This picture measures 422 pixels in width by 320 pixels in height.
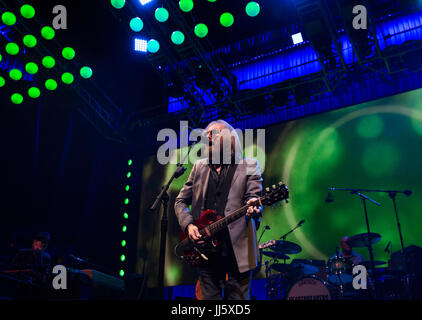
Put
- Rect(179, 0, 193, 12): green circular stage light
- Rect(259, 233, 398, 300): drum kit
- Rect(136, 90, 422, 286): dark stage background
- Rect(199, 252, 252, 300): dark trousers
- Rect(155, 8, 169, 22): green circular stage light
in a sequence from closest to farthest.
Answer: Rect(199, 252, 252, 300): dark trousers → Rect(179, 0, 193, 12): green circular stage light → Rect(259, 233, 398, 300): drum kit → Rect(155, 8, 169, 22): green circular stage light → Rect(136, 90, 422, 286): dark stage background

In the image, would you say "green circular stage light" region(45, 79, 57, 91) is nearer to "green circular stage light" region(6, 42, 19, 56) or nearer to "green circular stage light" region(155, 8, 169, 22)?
"green circular stage light" region(6, 42, 19, 56)

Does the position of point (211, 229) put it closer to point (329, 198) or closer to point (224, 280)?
point (224, 280)

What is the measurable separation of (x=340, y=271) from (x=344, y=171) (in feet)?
6.12

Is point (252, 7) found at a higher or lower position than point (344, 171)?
higher

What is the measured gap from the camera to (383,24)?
7.36m

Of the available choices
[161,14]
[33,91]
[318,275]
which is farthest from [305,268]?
[33,91]

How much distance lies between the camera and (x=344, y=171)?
6.89 m

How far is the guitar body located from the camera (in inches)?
107

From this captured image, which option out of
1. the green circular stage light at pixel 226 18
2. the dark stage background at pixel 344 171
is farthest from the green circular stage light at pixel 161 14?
the dark stage background at pixel 344 171

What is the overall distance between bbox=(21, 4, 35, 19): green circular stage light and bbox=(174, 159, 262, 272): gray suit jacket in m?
4.14

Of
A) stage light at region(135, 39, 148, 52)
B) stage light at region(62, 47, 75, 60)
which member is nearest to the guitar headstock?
stage light at region(62, 47, 75, 60)

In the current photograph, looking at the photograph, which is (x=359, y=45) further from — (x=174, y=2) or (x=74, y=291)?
(x=74, y=291)

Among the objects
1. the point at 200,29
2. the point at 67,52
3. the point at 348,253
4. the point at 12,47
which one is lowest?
the point at 348,253

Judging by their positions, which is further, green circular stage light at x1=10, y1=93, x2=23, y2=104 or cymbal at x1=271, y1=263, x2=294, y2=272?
green circular stage light at x1=10, y1=93, x2=23, y2=104
